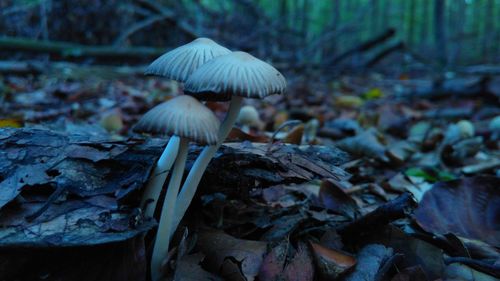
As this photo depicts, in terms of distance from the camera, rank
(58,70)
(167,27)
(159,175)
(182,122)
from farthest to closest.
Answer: (167,27) → (58,70) → (159,175) → (182,122)

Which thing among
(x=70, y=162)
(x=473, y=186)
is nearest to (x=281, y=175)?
(x=70, y=162)

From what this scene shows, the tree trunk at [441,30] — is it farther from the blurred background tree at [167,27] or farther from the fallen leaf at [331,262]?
the fallen leaf at [331,262]

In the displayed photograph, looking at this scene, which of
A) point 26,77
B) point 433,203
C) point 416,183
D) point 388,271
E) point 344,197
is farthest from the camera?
point 26,77

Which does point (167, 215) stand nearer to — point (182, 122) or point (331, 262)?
point (182, 122)

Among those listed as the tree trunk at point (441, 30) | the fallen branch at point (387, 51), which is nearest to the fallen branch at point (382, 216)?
the fallen branch at point (387, 51)

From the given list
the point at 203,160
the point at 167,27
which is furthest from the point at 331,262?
the point at 167,27

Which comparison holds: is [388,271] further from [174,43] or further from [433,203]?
[174,43]
